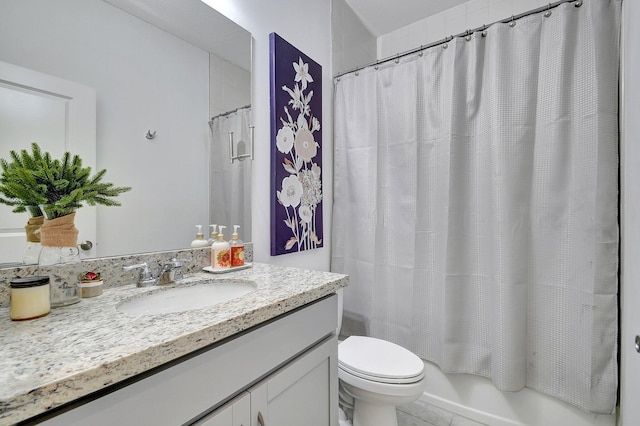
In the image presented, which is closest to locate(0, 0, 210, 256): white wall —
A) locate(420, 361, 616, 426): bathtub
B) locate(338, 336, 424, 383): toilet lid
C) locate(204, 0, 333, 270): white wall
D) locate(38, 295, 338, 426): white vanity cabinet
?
locate(204, 0, 333, 270): white wall

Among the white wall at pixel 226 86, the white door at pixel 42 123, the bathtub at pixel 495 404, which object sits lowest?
the bathtub at pixel 495 404

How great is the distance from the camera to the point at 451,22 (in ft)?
6.88

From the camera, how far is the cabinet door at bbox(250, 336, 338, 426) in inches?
28.7

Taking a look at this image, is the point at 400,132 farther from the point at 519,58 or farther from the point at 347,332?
the point at 347,332

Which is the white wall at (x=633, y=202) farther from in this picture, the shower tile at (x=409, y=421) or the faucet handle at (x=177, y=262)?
the faucet handle at (x=177, y=262)

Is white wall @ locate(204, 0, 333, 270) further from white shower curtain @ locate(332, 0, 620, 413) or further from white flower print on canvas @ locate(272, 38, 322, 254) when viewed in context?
white shower curtain @ locate(332, 0, 620, 413)

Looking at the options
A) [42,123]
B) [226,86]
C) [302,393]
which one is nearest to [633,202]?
[302,393]

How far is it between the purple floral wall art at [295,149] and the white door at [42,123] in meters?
0.75

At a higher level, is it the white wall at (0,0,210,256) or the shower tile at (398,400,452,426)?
the white wall at (0,0,210,256)

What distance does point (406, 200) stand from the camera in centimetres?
171

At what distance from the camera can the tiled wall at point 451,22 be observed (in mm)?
1897

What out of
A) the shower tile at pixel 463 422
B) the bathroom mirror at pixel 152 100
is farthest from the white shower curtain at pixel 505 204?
the bathroom mirror at pixel 152 100

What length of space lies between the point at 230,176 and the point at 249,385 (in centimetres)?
90

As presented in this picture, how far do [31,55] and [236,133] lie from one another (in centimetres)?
70
